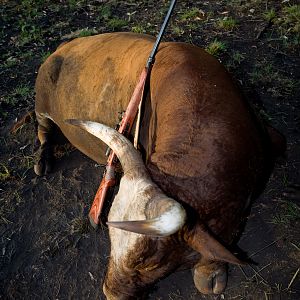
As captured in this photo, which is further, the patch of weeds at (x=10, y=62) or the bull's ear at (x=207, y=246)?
the patch of weeds at (x=10, y=62)

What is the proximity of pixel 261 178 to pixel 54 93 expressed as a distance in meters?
2.77

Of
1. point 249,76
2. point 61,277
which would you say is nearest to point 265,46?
point 249,76

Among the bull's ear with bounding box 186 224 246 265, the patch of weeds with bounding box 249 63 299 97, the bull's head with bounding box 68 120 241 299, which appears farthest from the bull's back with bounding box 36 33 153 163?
Answer: the patch of weeds with bounding box 249 63 299 97

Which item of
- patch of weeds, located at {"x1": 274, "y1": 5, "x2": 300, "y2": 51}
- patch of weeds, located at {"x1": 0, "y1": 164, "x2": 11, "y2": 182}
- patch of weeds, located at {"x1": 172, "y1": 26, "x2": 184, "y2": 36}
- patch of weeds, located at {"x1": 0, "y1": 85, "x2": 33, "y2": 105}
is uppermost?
patch of weeds, located at {"x1": 274, "y1": 5, "x2": 300, "y2": 51}

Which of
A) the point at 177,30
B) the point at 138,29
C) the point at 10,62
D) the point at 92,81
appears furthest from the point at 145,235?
the point at 10,62

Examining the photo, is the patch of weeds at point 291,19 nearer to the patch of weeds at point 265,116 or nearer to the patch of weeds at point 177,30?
the patch of weeds at point 177,30

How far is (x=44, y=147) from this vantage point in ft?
16.2

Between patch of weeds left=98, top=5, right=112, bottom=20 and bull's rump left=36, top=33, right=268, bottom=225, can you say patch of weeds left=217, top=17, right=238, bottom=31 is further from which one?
bull's rump left=36, top=33, right=268, bottom=225

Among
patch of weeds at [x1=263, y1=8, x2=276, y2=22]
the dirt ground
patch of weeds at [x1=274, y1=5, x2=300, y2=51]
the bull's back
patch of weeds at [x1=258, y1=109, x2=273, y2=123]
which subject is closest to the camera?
the bull's back

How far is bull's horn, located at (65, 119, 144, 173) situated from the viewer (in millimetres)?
2213

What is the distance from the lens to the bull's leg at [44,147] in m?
4.73

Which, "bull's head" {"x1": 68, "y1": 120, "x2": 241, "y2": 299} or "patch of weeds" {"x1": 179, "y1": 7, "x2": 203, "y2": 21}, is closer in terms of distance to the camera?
"bull's head" {"x1": 68, "y1": 120, "x2": 241, "y2": 299}

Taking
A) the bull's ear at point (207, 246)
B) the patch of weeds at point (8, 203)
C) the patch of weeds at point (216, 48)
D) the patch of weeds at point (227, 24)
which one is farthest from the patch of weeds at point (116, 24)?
the bull's ear at point (207, 246)

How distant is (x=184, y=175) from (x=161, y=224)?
558mm
